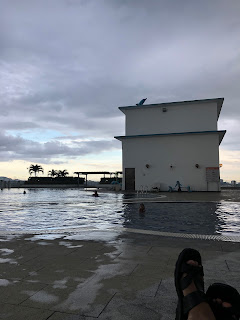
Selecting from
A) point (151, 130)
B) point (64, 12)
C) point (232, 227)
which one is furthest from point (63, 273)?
point (151, 130)

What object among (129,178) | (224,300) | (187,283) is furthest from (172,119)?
(224,300)

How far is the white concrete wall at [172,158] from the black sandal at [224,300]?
27029 mm

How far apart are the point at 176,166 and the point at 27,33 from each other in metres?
Answer: 20.2

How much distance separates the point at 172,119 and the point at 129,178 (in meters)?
8.70

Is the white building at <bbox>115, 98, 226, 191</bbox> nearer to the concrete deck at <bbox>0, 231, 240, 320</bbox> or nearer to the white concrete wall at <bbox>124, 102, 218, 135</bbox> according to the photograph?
the white concrete wall at <bbox>124, 102, 218, 135</bbox>

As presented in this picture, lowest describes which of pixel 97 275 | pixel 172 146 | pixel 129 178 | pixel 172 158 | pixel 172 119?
pixel 97 275

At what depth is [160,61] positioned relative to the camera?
61.8ft

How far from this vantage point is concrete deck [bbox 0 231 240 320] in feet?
8.46

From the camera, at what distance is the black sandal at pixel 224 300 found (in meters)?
1.84

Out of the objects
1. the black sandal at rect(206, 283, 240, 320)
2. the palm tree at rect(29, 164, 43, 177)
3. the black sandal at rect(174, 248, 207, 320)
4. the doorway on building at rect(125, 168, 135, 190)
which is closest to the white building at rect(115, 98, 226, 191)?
the doorway on building at rect(125, 168, 135, 190)

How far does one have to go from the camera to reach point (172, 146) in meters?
29.2

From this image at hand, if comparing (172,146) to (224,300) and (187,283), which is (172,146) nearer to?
(187,283)

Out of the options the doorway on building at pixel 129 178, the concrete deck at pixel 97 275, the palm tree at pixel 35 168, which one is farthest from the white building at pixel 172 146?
the palm tree at pixel 35 168

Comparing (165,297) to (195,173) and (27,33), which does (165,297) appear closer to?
(27,33)
